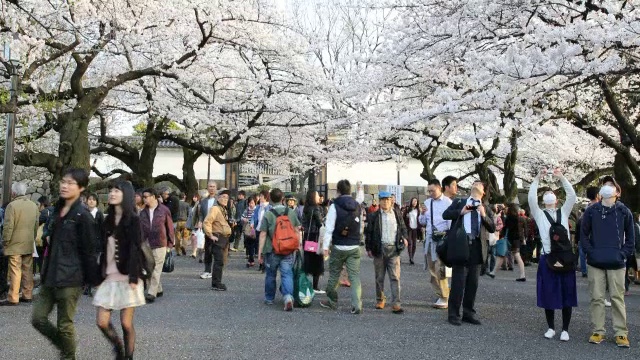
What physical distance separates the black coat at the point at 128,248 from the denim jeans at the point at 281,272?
135 inches

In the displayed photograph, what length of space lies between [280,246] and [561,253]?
342 cm

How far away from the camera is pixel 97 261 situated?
189 inches

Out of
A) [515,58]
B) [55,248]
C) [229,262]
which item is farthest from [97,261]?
[229,262]

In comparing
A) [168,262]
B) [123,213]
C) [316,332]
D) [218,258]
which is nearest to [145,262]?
[123,213]

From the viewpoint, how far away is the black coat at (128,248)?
4.69m

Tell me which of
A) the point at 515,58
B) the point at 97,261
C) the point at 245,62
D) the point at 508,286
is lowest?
the point at 508,286

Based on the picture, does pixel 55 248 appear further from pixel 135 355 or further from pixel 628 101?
pixel 628 101

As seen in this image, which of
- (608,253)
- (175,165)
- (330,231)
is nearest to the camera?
(608,253)

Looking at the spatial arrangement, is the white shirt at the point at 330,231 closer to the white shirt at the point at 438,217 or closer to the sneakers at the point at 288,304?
the sneakers at the point at 288,304

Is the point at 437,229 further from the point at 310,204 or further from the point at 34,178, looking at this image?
the point at 34,178

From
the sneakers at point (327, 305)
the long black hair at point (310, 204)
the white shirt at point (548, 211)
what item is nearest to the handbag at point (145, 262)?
the sneakers at point (327, 305)

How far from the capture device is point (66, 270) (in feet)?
15.1

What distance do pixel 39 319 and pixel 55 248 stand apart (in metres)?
0.53

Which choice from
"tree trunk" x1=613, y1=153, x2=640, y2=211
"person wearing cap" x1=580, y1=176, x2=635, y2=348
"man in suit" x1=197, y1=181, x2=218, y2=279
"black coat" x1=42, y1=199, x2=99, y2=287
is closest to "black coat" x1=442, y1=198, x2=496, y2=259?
"person wearing cap" x1=580, y1=176, x2=635, y2=348
